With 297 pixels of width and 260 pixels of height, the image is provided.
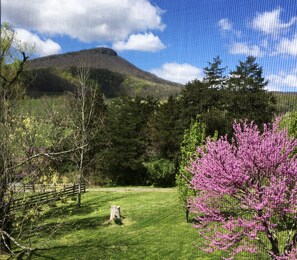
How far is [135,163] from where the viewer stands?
133 feet

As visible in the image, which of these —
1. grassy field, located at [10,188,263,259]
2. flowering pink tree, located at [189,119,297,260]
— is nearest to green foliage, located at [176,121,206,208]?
grassy field, located at [10,188,263,259]

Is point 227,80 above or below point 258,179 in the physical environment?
above

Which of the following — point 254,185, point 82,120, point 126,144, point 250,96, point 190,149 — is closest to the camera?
point 254,185

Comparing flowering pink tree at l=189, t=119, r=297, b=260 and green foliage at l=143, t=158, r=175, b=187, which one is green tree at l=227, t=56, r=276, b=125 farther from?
flowering pink tree at l=189, t=119, r=297, b=260

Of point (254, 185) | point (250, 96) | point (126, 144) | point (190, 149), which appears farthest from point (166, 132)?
point (254, 185)

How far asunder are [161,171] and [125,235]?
2027 centimetres

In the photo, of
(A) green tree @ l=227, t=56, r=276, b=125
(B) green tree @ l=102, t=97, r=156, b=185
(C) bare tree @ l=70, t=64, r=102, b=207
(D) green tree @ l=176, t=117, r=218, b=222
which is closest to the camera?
(D) green tree @ l=176, t=117, r=218, b=222

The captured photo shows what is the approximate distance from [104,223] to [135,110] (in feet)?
84.0

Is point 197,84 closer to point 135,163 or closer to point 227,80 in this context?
point 227,80

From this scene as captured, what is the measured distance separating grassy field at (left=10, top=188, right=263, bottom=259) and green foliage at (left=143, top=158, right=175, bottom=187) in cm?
1072

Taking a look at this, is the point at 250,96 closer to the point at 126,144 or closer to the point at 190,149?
the point at 126,144

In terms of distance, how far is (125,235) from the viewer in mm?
17922

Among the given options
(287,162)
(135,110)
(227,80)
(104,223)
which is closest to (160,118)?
(135,110)

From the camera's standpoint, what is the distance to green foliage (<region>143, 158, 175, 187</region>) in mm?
37281
